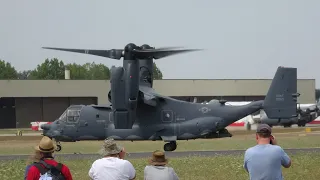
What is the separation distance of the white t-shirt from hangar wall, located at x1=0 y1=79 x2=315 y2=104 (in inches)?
2732

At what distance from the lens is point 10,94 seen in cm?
7800

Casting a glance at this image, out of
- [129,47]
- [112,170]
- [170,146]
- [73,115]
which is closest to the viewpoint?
[112,170]

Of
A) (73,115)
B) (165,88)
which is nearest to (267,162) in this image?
(73,115)

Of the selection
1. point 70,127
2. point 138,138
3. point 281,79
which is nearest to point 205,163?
point 138,138

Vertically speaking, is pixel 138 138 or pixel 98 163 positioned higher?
Result: pixel 98 163

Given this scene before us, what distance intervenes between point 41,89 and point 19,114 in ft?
19.3

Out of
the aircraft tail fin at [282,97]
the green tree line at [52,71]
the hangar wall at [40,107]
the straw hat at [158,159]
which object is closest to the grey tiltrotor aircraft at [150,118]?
the aircraft tail fin at [282,97]

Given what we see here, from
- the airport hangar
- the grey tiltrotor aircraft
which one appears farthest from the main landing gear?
the airport hangar

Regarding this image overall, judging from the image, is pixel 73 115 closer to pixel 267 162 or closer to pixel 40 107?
pixel 267 162

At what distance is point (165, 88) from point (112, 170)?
246 ft

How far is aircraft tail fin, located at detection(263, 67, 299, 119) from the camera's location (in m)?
32.4

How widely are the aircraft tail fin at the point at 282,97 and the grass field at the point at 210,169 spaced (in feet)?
35.9

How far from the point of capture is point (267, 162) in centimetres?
859

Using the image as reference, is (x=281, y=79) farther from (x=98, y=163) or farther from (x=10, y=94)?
(x=10, y=94)
